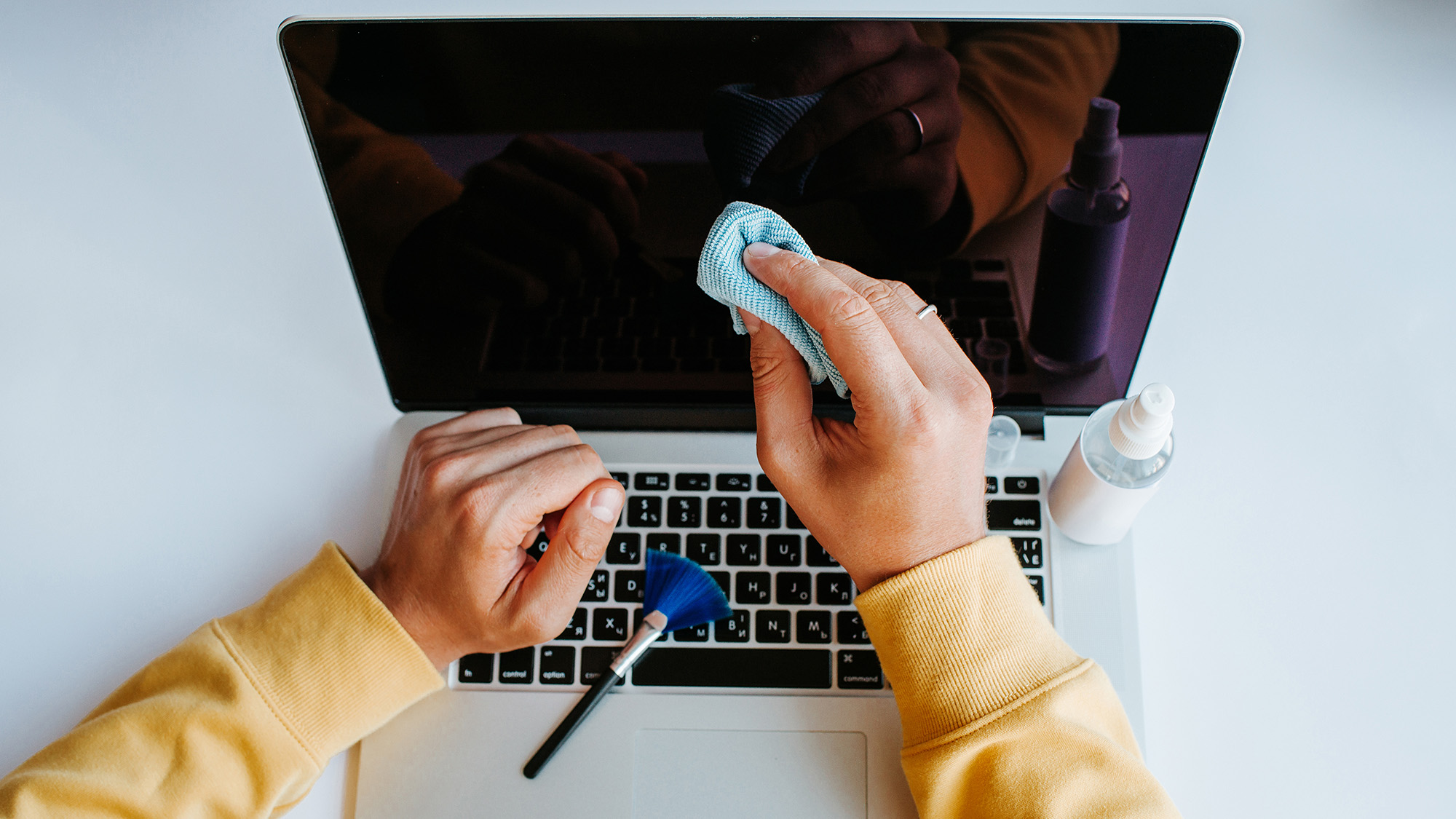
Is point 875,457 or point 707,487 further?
point 707,487

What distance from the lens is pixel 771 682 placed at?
584 millimetres

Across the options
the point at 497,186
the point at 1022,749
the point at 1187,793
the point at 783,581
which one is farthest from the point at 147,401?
the point at 1187,793

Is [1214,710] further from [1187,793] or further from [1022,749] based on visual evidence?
[1022,749]

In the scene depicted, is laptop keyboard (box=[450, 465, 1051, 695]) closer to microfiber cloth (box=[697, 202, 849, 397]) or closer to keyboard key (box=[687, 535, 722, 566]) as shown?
keyboard key (box=[687, 535, 722, 566])

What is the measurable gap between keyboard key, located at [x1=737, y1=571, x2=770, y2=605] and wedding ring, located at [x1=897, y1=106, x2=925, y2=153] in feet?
1.07

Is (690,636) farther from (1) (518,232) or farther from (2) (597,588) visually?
(1) (518,232)

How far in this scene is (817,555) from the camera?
1.99ft

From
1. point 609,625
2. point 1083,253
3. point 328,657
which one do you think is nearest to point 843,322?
point 1083,253

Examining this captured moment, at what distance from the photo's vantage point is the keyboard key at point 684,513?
24.5 inches

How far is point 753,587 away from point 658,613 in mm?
76

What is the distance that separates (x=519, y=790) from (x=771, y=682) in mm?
195

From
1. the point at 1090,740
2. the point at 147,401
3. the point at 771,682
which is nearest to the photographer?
the point at 1090,740

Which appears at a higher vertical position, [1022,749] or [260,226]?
[260,226]

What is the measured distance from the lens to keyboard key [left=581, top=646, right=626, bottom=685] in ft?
1.92
